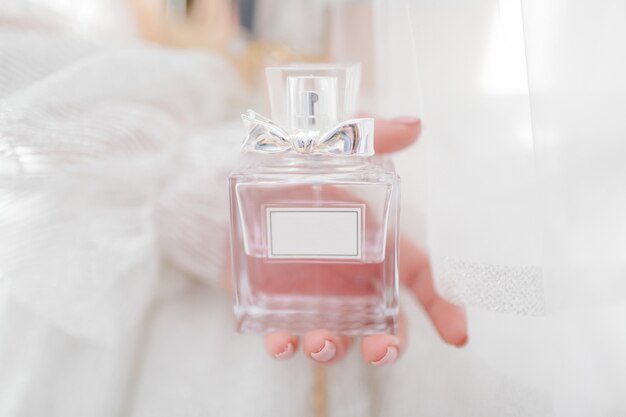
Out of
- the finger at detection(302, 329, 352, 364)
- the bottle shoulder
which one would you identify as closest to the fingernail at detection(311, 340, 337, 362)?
the finger at detection(302, 329, 352, 364)

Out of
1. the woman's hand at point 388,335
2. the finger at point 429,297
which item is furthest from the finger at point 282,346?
the finger at point 429,297

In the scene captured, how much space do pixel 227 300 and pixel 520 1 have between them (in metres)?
0.35

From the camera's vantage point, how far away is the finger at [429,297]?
1.41 feet

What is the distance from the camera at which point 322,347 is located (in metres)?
0.40

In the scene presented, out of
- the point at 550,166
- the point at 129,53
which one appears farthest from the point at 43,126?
the point at 550,166

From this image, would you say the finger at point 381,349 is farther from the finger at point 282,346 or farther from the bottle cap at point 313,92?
the bottle cap at point 313,92

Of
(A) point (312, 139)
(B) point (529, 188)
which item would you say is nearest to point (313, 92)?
(A) point (312, 139)

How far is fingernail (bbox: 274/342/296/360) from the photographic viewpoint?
1.37ft

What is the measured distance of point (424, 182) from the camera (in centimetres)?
47

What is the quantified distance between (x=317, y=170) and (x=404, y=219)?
0.13 metres

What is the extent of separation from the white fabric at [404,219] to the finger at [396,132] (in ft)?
0.05

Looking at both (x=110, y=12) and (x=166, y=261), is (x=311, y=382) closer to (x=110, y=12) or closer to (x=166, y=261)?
(x=166, y=261)

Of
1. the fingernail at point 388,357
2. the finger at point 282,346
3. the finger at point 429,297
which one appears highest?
the finger at point 429,297

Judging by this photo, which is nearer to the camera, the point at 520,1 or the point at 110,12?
the point at 520,1
